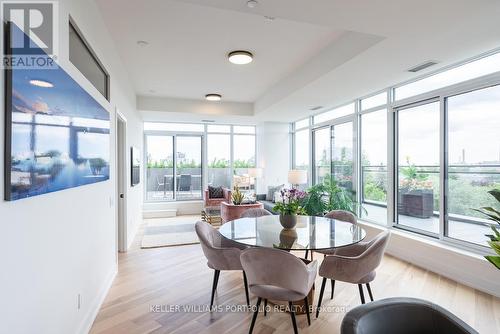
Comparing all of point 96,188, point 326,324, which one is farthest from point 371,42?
point 96,188

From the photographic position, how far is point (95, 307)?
8.61 feet

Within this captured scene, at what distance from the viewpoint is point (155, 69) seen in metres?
4.61

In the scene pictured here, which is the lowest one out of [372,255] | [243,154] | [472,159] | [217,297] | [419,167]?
[217,297]

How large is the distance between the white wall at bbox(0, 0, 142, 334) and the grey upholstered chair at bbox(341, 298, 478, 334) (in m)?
1.58

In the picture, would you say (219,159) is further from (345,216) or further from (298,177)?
(345,216)

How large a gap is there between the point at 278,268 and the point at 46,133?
175 cm

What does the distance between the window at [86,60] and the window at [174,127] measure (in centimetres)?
486

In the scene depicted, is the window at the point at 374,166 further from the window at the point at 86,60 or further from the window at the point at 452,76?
the window at the point at 86,60

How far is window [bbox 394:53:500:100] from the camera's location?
3.26 metres

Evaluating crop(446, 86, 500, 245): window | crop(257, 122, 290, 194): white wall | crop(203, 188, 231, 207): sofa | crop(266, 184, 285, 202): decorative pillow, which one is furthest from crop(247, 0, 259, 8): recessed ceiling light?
crop(257, 122, 290, 194): white wall

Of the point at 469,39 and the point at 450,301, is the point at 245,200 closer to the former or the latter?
the point at 450,301

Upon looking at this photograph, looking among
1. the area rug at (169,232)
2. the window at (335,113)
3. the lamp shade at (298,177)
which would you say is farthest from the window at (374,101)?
the area rug at (169,232)

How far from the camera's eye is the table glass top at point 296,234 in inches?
94.7

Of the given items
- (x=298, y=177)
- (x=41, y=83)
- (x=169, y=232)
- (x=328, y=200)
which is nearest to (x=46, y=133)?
(x=41, y=83)
